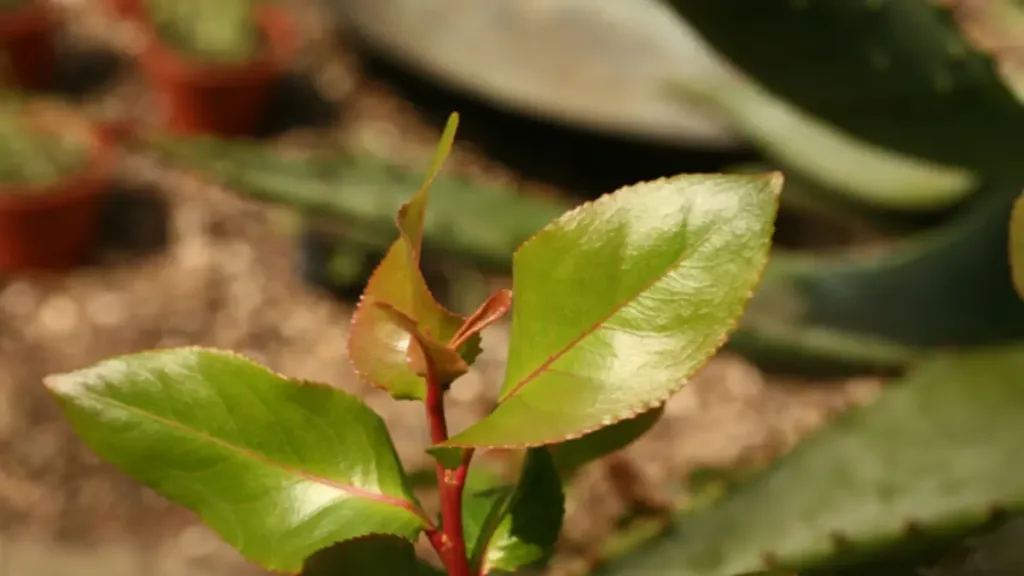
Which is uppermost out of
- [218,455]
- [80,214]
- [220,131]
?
[218,455]

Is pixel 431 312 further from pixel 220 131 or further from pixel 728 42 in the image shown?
pixel 220 131

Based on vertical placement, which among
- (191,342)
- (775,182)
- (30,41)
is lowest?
(191,342)

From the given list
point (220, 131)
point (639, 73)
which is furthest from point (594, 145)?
point (220, 131)

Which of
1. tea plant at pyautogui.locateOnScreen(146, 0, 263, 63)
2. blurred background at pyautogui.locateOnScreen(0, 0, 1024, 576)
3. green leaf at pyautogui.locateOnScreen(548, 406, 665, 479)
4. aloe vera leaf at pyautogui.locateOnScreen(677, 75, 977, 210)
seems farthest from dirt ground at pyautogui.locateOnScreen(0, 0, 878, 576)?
green leaf at pyautogui.locateOnScreen(548, 406, 665, 479)

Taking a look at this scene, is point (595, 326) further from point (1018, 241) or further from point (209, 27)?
point (209, 27)

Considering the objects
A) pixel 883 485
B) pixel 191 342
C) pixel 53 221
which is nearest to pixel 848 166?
pixel 883 485

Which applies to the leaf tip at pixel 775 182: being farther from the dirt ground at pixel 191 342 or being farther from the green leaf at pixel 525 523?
the dirt ground at pixel 191 342
